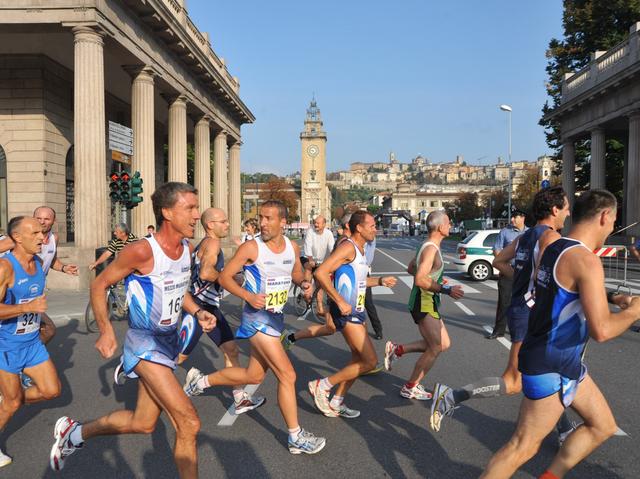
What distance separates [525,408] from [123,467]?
285cm

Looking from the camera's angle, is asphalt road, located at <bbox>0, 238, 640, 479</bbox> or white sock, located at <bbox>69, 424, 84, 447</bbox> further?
asphalt road, located at <bbox>0, 238, 640, 479</bbox>

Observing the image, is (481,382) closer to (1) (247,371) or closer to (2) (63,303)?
(1) (247,371)

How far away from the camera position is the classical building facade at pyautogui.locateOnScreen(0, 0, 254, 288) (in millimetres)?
16156

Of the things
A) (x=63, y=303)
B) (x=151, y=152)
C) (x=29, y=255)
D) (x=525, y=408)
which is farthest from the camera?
(x=151, y=152)

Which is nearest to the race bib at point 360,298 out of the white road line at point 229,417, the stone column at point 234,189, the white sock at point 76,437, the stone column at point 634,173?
the white road line at point 229,417

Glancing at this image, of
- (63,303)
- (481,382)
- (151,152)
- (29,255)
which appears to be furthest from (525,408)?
(151,152)

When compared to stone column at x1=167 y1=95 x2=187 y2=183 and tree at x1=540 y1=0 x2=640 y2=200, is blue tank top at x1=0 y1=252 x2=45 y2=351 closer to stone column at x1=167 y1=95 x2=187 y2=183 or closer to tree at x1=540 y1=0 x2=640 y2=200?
stone column at x1=167 y1=95 x2=187 y2=183

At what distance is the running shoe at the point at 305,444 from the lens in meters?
4.19

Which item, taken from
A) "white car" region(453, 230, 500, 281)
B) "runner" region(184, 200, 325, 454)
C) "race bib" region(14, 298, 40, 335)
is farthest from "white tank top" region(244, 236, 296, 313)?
"white car" region(453, 230, 500, 281)

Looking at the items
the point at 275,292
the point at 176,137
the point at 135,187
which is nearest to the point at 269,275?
the point at 275,292

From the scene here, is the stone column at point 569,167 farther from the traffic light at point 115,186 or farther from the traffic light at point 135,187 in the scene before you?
the traffic light at point 115,186

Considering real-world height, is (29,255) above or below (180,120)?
below

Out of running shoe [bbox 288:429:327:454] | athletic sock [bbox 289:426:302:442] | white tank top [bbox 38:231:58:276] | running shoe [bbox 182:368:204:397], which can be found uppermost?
white tank top [bbox 38:231:58:276]

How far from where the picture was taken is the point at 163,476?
3850mm
